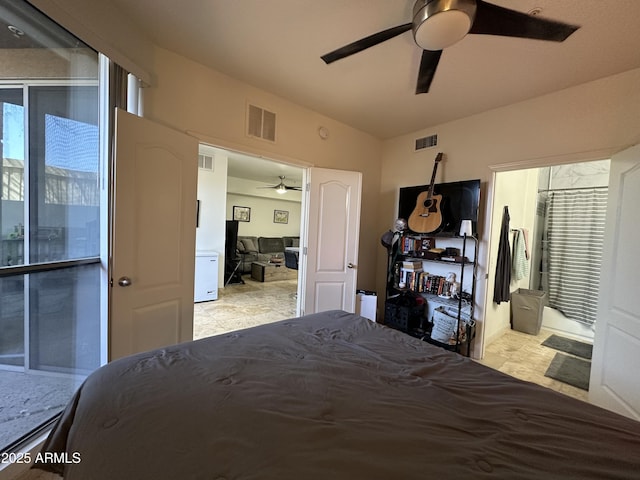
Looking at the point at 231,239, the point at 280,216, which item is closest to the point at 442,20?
the point at 231,239

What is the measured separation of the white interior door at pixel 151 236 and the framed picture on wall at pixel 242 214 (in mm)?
5236

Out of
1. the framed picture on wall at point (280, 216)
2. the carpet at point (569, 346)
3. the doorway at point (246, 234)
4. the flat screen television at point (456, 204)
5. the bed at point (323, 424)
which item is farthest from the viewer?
the framed picture on wall at point (280, 216)

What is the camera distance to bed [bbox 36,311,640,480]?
707 millimetres

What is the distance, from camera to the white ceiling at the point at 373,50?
1.65 m

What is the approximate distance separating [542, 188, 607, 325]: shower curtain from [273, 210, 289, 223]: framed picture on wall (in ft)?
21.4

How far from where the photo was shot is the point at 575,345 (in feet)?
11.0

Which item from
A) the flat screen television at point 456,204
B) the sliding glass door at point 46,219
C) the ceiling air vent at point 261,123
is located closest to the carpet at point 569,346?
the flat screen television at point 456,204

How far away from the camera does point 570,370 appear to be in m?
2.74

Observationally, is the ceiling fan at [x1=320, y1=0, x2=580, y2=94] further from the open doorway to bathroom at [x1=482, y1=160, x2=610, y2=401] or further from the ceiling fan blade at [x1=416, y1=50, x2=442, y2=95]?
the open doorway to bathroom at [x1=482, y1=160, x2=610, y2=401]

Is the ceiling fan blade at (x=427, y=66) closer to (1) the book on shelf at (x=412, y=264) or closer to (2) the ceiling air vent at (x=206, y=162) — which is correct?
(1) the book on shelf at (x=412, y=264)

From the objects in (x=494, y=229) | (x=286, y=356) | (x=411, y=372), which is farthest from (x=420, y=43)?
(x=494, y=229)

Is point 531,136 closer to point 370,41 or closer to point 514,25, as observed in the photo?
point 514,25

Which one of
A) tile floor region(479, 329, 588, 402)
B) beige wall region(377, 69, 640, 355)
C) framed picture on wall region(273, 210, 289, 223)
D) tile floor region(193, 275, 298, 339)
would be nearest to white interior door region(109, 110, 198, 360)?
tile floor region(193, 275, 298, 339)

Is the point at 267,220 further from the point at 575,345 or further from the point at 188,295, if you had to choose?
the point at 575,345
